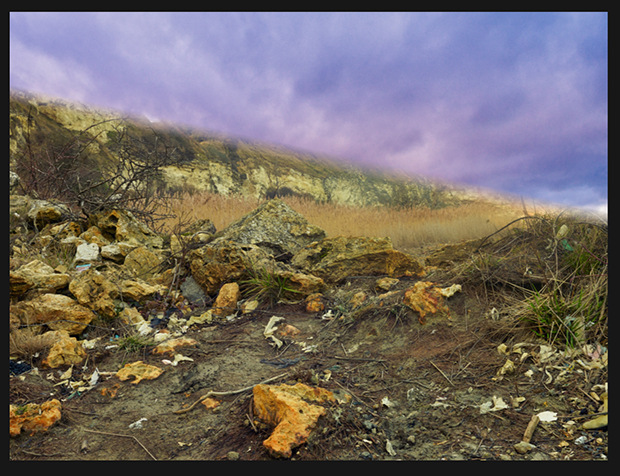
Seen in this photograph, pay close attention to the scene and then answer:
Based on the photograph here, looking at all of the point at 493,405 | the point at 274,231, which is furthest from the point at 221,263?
the point at 493,405

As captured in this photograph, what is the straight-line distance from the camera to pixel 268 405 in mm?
1751

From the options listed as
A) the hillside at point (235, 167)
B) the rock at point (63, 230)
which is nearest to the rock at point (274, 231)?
the rock at point (63, 230)

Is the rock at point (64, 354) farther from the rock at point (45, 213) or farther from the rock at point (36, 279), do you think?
the rock at point (45, 213)

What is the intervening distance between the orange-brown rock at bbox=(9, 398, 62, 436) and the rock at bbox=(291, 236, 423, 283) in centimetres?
265

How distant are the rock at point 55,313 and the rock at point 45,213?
93.4 inches

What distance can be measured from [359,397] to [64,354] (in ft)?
6.53

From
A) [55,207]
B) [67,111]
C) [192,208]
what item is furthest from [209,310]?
[67,111]

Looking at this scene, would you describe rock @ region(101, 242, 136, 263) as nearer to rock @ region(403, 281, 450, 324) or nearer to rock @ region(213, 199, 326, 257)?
rock @ region(213, 199, 326, 257)

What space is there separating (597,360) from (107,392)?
2.59 meters

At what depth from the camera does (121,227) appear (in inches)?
193

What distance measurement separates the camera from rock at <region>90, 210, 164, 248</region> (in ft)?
16.0

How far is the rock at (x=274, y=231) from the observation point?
4824 mm

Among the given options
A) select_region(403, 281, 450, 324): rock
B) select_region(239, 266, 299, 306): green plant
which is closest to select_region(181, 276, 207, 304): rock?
select_region(239, 266, 299, 306): green plant

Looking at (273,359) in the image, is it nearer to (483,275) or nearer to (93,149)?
(483,275)
